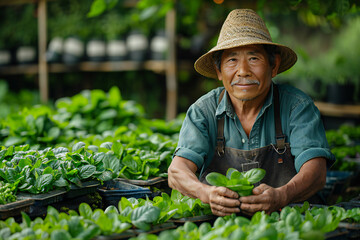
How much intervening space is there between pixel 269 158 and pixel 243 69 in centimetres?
48

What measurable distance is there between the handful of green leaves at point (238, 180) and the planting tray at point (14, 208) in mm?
720

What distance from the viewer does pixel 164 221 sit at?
1626mm

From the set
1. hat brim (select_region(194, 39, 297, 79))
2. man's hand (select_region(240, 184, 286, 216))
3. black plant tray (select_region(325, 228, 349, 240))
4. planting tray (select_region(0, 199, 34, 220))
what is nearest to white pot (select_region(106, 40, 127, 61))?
hat brim (select_region(194, 39, 297, 79))

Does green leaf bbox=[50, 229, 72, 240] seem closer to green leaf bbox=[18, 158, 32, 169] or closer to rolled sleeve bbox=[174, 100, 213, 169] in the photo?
green leaf bbox=[18, 158, 32, 169]

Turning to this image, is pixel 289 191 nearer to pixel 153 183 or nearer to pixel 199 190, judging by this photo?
pixel 199 190

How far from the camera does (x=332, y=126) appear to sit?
5855 millimetres

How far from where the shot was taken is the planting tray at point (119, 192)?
6.82 feet

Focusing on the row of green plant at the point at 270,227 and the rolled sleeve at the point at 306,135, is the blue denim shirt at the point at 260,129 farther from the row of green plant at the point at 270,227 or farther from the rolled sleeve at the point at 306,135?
the row of green plant at the point at 270,227

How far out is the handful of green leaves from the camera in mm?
1684

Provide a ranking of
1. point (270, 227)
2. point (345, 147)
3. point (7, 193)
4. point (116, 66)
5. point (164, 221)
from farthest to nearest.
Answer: point (116, 66), point (345, 147), point (7, 193), point (164, 221), point (270, 227)

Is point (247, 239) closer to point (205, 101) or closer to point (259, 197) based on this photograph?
point (259, 197)

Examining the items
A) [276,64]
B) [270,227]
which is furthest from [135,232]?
[276,64]

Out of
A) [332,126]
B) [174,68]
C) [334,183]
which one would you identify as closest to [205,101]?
[334,183]

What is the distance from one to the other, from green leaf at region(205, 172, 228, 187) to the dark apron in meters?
0.53
